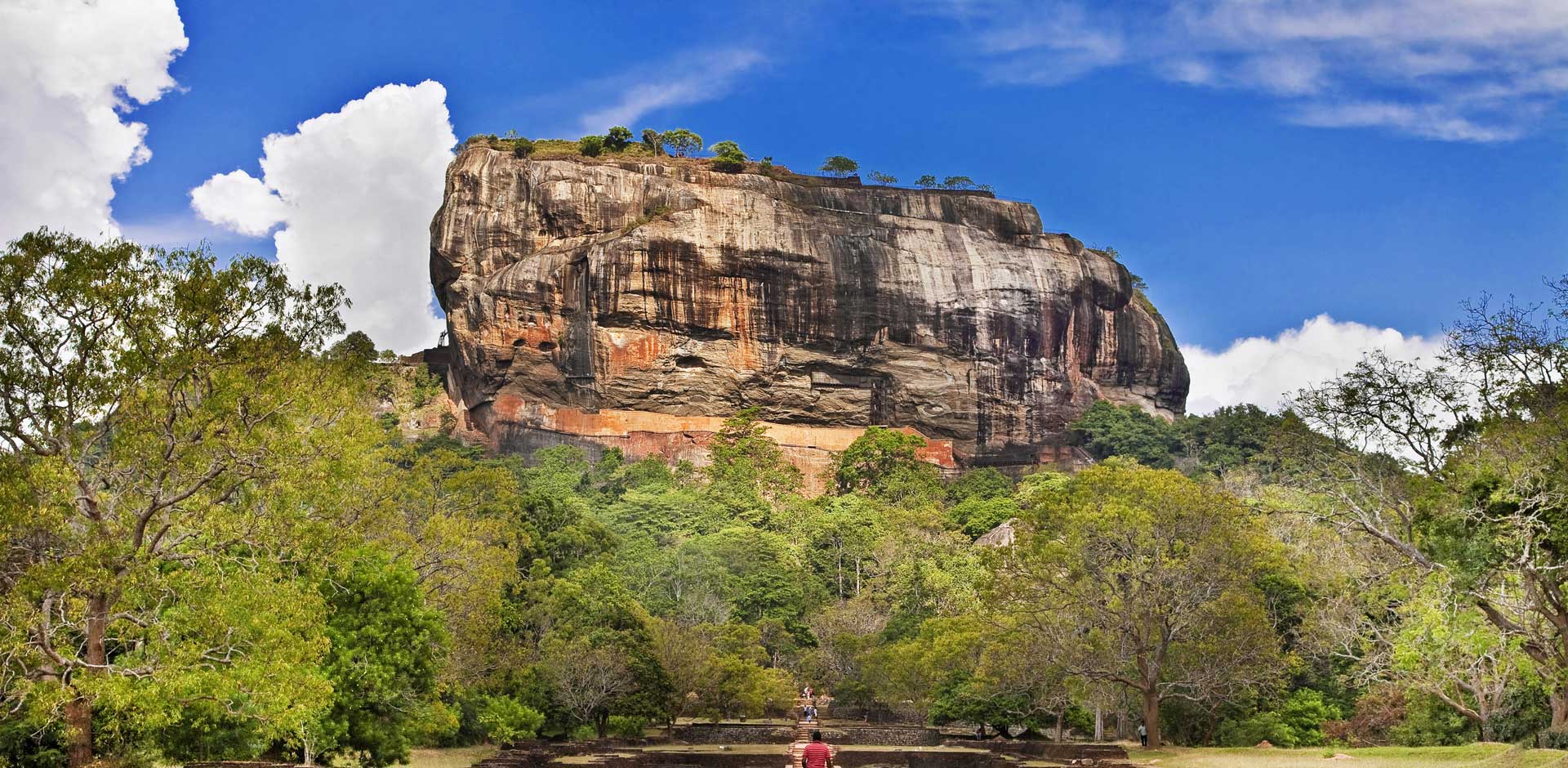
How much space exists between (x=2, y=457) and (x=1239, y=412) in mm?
73378

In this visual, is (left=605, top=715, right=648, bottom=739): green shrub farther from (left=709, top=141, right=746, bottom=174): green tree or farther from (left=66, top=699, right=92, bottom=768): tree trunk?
(left=709, top=141, right=746, bottom=174): green tree

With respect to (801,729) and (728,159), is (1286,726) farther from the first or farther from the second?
(728,159)

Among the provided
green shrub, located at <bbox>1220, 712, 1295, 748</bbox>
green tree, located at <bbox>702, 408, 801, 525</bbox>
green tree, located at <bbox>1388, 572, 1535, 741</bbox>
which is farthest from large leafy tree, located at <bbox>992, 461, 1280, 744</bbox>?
green tree, located at <bbox>702, 408, 801, 525</bbox>

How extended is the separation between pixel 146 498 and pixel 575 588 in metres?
→ 19.0

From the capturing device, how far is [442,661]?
25203 mm

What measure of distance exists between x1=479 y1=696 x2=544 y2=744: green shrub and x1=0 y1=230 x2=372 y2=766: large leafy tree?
12433 millimetres

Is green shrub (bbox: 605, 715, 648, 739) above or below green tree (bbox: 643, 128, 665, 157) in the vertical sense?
below

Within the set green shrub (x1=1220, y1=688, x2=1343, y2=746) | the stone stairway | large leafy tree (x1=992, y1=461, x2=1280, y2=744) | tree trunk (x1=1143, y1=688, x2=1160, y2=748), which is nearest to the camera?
the stone stairway

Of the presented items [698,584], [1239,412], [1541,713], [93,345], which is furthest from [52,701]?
[1239,412]

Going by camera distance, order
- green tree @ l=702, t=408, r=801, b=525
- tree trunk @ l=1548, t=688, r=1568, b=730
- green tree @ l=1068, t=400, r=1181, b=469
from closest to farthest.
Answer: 1. tree trunk @ l=1548, t=688, r=1568, b=730
2. green tree @ l=702, t=408, r=801, b=525
3. green tree @ l=1068, t=400, r=1181, b=469

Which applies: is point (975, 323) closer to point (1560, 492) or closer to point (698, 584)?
point (698, 584)

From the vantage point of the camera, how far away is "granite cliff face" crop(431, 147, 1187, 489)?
244ft

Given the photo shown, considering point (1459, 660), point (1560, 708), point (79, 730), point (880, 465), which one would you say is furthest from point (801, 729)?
point (880, 465)

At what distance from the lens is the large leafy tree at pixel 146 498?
17.2 meters
